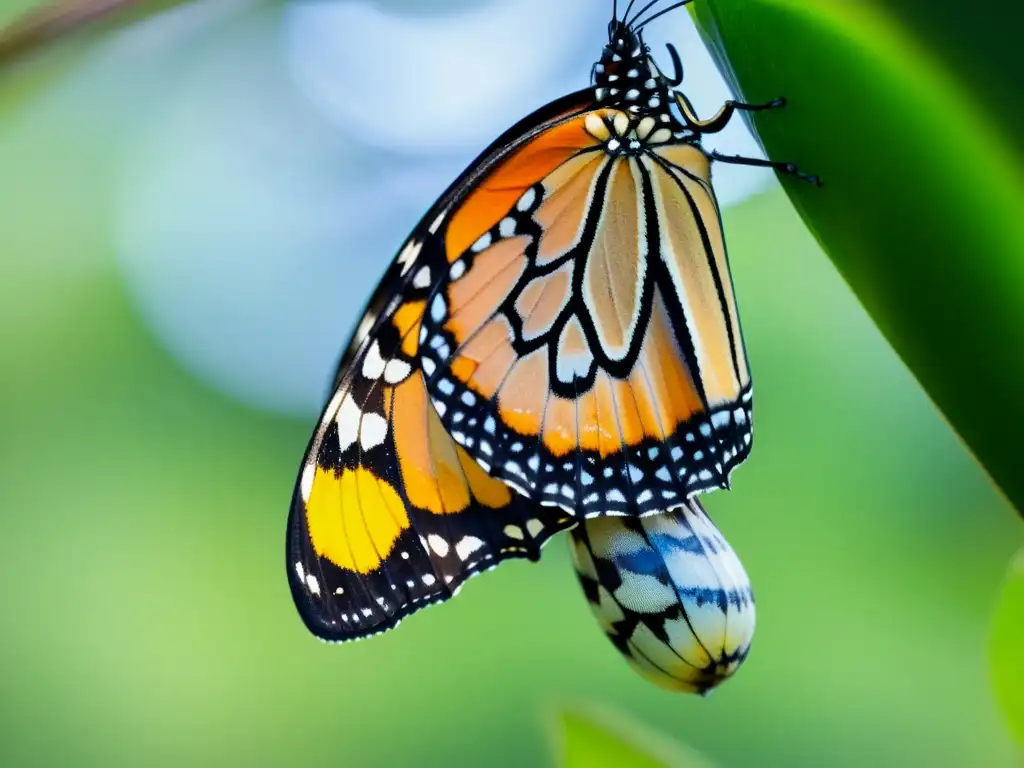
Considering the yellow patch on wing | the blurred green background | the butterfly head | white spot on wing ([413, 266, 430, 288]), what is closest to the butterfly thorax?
the butterfly head

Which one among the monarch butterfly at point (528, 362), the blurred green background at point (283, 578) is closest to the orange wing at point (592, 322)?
the monarch butterfly at point (528, 362)

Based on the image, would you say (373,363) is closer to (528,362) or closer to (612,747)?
(528,362)

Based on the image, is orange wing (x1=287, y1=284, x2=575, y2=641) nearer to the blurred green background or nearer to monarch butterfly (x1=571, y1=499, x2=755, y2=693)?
monarch butterfly (x1=571, y1=499, x2=755, y2=693)

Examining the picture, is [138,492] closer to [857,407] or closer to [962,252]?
[857,407]

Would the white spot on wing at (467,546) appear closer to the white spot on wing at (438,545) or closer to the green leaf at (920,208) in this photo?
the white spot on wing at (438,545)

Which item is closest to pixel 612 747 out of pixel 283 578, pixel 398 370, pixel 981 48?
pixel 981 48

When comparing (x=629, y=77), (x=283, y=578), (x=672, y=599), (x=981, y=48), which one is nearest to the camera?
(x=981, y=48)
